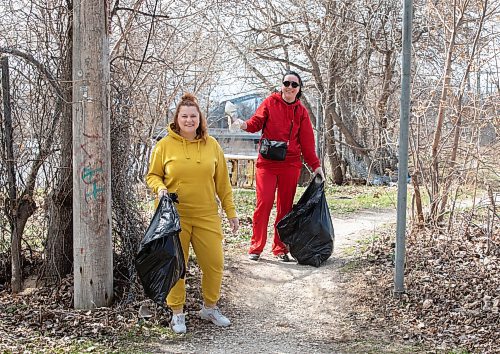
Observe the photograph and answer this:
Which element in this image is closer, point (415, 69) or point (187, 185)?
point (187, 185)

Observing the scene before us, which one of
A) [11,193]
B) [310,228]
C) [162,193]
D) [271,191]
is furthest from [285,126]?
[11,193]

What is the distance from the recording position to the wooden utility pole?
4.65m

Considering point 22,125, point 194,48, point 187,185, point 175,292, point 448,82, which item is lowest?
point 175,292

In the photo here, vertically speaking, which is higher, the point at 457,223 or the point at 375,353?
the point at 457,223

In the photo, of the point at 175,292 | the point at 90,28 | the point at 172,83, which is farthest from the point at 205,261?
the point at 172,83

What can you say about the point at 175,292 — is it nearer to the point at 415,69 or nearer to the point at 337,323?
the point at 337,323

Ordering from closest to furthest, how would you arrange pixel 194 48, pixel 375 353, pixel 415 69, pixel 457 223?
pixel 375 353, pixel 457 223, pixel 415 69, pixel 194 48

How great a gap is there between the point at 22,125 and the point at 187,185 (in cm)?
182

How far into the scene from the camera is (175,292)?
4.55 meters

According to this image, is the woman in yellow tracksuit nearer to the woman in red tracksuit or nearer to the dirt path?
the dirt path

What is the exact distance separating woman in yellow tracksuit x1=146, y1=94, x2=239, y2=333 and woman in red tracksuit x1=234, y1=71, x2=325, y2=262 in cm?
145

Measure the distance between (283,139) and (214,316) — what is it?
206 cm

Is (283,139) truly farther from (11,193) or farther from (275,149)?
(11,193)

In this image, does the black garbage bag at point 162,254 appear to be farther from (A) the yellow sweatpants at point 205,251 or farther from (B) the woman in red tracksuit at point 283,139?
(B) the woman in red tracksuit at point 283,139
